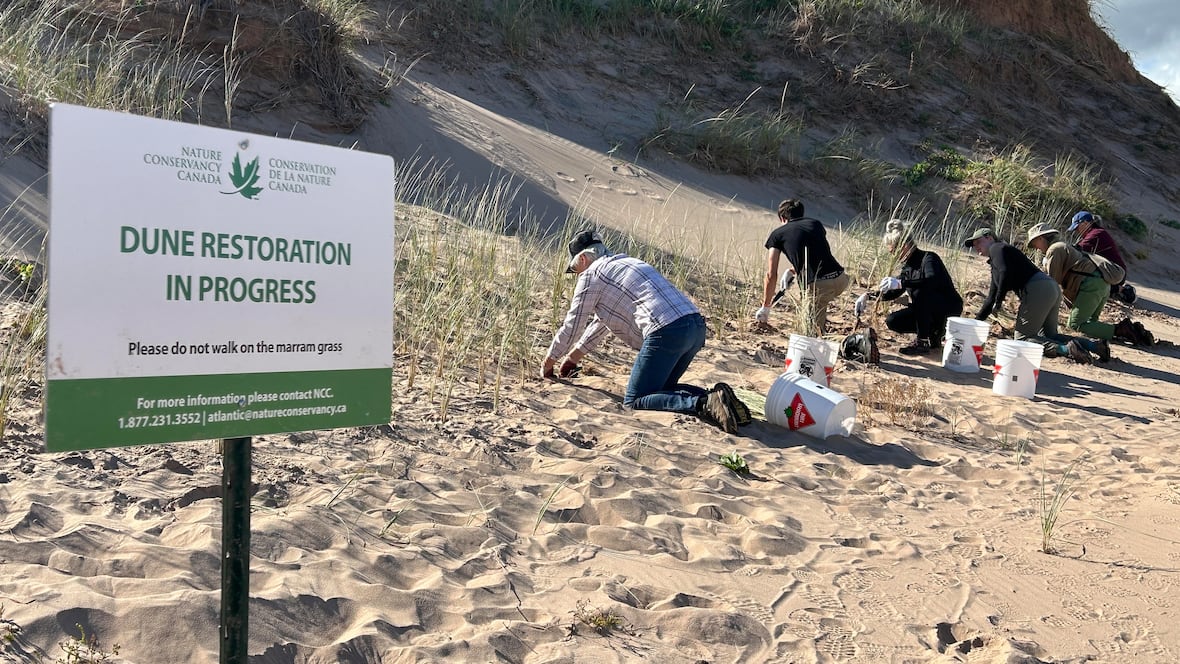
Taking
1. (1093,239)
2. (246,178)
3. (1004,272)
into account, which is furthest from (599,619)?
(1093,239)

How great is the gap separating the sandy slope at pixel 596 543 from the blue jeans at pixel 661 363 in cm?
12

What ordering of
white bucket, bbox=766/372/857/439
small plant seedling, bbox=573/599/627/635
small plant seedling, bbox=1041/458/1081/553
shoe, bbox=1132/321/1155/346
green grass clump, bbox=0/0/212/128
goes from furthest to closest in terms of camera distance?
shoe, bbox=1132/321/1155/346 < green grass clump, bbox=0/0/212/128 < white bucket, bbox=766/372/857/439 < small plant seedling, bbox=1041/458/1081/553 < small plant seedling, bbox=573/599/627/635

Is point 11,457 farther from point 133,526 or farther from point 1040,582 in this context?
point 1040,582

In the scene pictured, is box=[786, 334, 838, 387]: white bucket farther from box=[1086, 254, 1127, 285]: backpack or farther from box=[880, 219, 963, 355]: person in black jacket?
box=[1086, 254, 1127, 285]: backpack

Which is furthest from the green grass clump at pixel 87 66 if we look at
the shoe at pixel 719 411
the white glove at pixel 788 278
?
the white glove at pixel 788 278

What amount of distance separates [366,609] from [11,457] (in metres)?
1.73

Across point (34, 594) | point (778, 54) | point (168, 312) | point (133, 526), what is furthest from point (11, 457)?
point (778, 54)

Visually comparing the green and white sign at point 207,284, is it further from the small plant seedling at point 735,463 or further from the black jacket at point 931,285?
the black jacket at point 931,285

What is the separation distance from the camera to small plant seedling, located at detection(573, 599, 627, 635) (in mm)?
3092

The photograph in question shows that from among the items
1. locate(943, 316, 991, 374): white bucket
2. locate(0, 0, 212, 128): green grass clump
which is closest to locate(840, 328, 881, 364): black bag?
locate(943, 316, 991, 374): white bucket

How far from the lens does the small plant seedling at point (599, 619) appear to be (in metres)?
3.09

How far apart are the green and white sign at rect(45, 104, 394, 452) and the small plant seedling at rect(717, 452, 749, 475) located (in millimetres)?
2920

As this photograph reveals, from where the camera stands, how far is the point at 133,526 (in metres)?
3.26

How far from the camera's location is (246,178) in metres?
1.98
